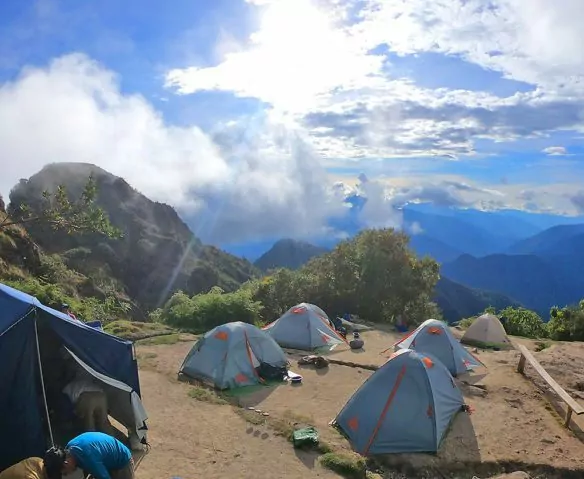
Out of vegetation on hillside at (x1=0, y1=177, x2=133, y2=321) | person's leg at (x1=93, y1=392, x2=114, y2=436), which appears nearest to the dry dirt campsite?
person's leg at (x1=93, y1=392, x2=114, y2=436)

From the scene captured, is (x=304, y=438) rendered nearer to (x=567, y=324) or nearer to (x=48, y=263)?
(x=567, y=324)

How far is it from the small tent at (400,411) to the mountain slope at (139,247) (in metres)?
63.5

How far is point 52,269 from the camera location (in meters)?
36.1

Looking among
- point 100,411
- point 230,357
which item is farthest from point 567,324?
point 100,411

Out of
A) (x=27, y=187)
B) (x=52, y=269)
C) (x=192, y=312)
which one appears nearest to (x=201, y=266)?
(x=27, y=187)

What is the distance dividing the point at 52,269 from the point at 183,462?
30248 mm

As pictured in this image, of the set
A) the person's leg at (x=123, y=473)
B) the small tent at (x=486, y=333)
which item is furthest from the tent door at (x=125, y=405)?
the small tent at (x=486, y=333)

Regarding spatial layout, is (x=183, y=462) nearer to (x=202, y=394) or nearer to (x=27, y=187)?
(x=202, y=394)

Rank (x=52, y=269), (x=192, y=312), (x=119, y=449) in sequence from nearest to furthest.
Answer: (x=119, y=449) → (x=192, y=312) → (x=52, y=269)

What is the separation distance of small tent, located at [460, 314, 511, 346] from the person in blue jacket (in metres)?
19.1

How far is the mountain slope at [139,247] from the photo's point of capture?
82.8 meters

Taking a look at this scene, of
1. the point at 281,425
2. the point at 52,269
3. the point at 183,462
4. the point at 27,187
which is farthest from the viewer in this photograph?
the point at 27,187

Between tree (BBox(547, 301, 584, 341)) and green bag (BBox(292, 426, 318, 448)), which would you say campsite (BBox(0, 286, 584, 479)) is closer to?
green bag (BBox(292, 426, 318, 448))

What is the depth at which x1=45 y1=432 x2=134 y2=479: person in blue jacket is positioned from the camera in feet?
18.9
